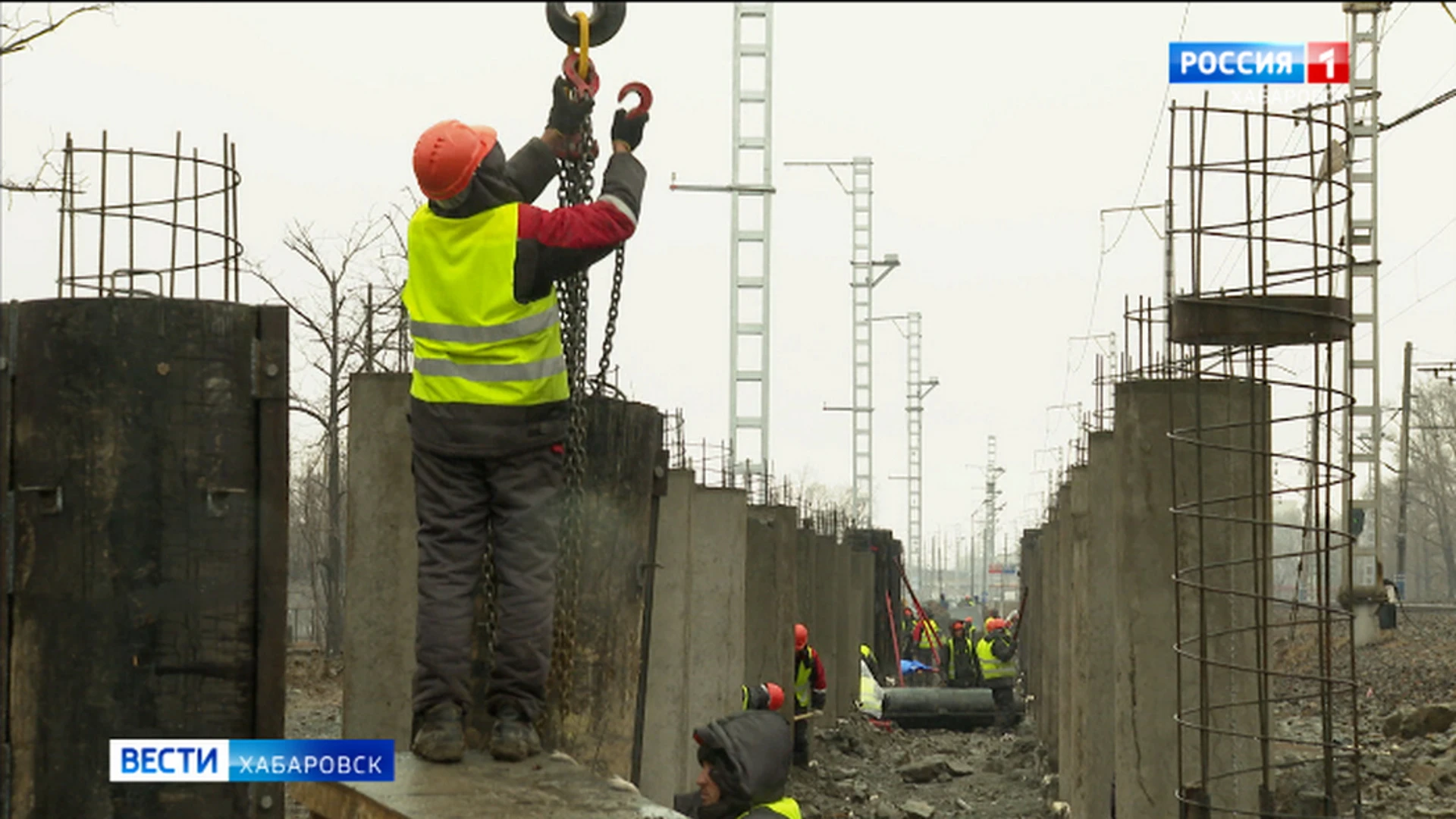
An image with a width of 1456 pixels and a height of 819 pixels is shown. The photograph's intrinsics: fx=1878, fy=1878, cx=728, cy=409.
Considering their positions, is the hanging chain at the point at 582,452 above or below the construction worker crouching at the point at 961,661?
above

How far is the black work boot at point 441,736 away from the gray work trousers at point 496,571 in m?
0.08

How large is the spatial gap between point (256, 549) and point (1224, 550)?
17.0 ft

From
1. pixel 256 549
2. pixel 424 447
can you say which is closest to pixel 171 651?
pixel 256 549

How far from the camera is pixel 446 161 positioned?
17.7 ft

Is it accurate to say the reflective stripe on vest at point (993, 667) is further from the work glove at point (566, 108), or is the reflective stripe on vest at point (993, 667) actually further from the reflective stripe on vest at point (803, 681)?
the work glove at point (566, 108)

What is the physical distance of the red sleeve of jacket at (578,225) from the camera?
543 centimetres

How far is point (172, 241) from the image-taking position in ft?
27.3

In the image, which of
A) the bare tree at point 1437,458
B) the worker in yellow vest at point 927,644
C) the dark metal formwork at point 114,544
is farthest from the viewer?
the bare tree at point 1437,458

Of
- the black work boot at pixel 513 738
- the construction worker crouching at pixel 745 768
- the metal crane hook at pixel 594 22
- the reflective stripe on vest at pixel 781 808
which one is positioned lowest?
the reflective stripe on vest at pixel 781 808

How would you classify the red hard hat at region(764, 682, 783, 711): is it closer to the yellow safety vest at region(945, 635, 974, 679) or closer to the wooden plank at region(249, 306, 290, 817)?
the wooden plank at region(249, 306, 290, 817)

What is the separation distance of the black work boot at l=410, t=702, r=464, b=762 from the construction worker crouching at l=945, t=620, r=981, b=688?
23448 millimetres

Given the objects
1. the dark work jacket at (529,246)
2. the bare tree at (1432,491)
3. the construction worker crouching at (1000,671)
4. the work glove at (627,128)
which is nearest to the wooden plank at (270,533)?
the dark work jacket at (529,246)

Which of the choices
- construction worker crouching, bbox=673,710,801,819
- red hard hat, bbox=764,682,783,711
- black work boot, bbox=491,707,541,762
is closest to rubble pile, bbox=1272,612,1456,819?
construction worker crouching, bbox=673,710,801,819

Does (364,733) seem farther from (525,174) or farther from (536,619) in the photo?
(525,174)
